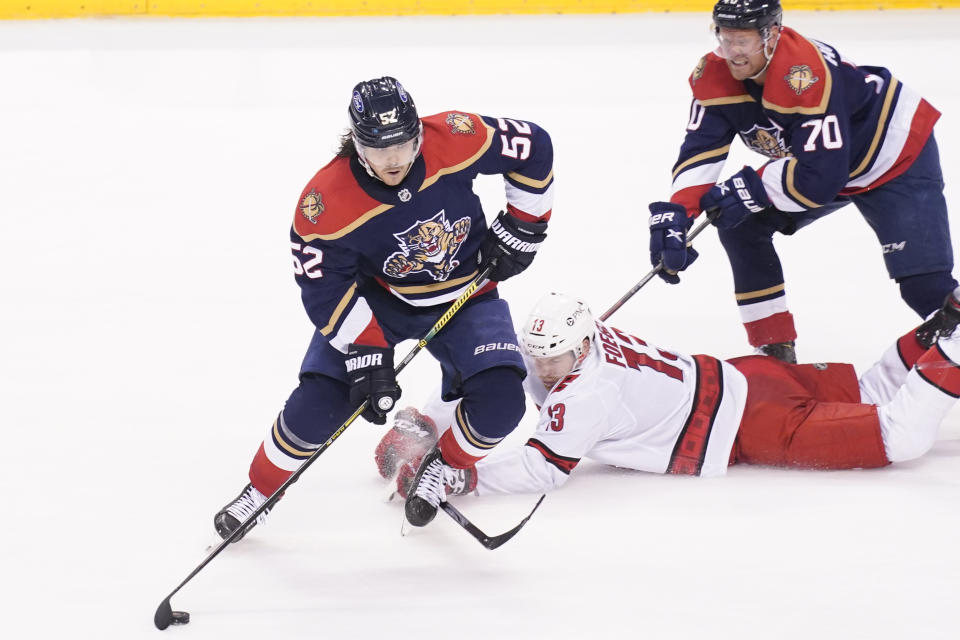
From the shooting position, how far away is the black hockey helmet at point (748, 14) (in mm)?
2947

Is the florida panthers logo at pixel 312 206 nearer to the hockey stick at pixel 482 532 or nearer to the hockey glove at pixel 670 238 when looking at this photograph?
the hockey stick at pixel 482 532

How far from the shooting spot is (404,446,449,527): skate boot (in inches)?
104

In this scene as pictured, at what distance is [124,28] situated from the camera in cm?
737

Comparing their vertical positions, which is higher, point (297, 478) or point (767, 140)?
point (767, 140)

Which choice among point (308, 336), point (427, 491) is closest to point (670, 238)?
point (427, 491)

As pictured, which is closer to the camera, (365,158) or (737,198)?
(365,158)

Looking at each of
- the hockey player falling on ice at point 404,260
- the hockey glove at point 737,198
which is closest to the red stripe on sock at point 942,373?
the hockey glove at point 737,198

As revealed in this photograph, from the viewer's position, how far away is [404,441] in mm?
3025

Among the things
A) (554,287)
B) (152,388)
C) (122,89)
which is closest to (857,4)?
(554,287)

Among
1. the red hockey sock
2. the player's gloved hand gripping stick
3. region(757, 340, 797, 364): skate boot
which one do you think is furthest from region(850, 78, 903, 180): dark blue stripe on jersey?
the red hockey sock

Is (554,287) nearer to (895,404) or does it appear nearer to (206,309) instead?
(206,309)

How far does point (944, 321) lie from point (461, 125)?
1334 mm

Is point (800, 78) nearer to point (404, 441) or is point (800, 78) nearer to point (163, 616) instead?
point (404, 441)

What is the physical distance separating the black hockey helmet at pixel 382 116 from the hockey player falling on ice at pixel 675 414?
613 mm
